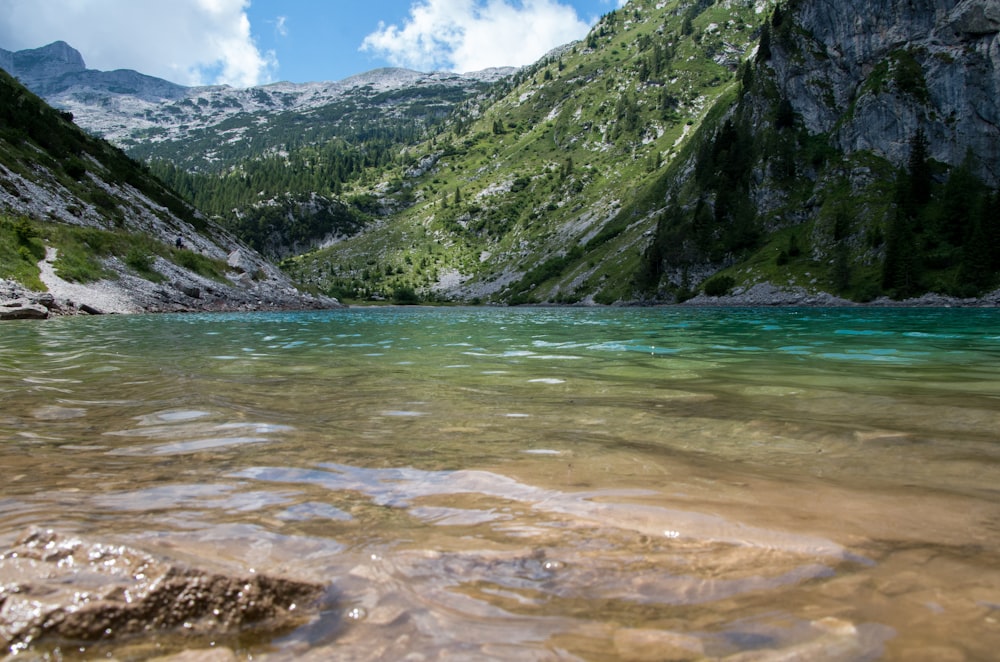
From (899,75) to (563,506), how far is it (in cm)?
13680

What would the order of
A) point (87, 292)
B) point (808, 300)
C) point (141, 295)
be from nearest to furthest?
point (87, 292), point (141, 295), point (808, 300)

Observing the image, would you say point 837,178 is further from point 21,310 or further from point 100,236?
point 21,310

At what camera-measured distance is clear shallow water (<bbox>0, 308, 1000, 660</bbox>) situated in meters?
2.88

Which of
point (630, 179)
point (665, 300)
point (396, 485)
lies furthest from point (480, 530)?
point (630, 179)

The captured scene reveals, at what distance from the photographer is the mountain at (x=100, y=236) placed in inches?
2115

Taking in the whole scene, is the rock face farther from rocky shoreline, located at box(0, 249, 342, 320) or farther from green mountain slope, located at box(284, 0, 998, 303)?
rocky shoreline, located at box(0, 249, 342, 320)

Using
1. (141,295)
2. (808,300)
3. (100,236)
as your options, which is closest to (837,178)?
(808,300)

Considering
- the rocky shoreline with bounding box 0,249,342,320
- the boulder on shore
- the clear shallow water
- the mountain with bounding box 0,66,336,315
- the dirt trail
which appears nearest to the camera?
the clear shallow water

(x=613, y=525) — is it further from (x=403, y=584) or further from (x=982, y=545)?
(x=982, y=545)

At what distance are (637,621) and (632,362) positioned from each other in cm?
1382

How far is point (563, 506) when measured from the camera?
4.73m

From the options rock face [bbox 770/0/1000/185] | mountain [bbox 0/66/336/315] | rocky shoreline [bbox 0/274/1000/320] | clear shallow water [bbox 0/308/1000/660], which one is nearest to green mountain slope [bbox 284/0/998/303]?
rock face [bbox 770/0/1000/185]

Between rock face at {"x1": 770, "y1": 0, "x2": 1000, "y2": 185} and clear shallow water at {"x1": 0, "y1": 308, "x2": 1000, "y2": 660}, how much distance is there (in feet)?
399

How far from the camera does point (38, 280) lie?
50594 millimetres
